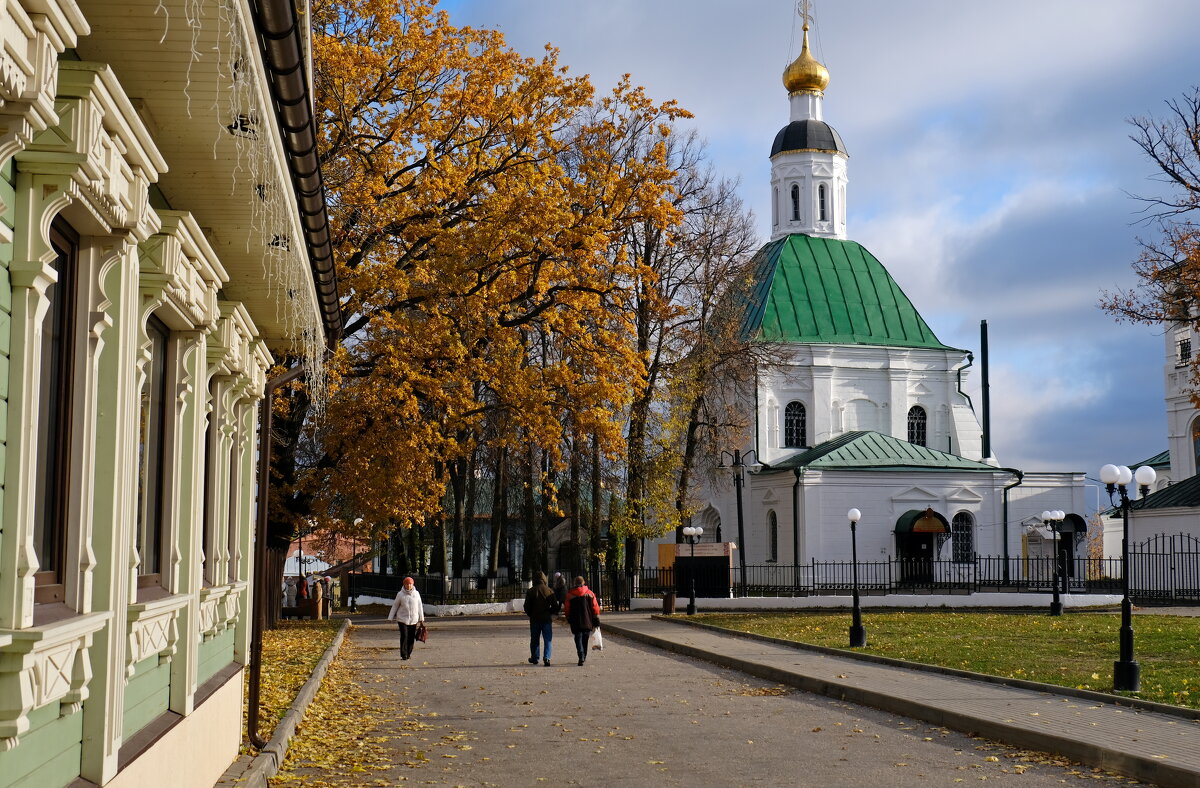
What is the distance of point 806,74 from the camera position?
62969mm

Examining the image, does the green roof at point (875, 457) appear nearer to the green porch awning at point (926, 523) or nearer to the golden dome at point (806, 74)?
the green porch awning at point (926, 523)

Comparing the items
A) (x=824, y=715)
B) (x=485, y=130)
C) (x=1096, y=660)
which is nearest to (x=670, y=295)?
(x=485, y=130)

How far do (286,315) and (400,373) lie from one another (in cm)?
1048

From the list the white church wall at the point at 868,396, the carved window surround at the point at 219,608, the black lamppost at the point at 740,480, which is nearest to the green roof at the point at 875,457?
the black lamppost at the point at 740,480

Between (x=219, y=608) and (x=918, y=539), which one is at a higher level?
(x=219, y=608)

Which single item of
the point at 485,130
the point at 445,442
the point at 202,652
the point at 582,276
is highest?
the point at 485,130

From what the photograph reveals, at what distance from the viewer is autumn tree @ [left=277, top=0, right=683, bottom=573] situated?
2284 centimetres

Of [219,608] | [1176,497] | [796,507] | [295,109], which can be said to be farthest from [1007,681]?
[796,507]

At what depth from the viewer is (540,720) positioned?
14.1 metres

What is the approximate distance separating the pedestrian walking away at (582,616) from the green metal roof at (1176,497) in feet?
85.1

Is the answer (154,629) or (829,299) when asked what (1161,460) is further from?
(154,629)

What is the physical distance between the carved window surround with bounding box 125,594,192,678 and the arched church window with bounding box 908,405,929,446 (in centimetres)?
5278

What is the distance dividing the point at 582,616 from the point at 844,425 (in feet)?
120

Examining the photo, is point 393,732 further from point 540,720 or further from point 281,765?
point 281,765
